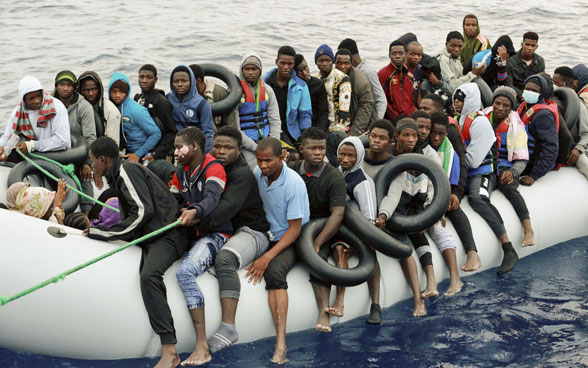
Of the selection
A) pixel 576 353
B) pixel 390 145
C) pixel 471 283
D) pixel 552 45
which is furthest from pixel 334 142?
pixel 552 45

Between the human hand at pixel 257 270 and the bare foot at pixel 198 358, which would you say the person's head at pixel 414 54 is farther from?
the bare foot at pixel 198 358

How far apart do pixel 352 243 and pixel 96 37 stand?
11.6 metres

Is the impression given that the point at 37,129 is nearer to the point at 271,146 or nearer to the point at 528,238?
the point at 271,146

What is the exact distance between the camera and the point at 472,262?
648 centimetres

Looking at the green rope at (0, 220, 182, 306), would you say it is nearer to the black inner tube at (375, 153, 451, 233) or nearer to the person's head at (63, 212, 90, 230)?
the person's head at (63, 212, 90, 230)

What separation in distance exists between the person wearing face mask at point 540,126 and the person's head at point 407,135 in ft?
6.09

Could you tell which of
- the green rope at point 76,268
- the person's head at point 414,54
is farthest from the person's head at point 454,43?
the green rope at point 76,268

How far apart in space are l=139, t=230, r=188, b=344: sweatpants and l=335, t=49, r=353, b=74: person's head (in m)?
3.38

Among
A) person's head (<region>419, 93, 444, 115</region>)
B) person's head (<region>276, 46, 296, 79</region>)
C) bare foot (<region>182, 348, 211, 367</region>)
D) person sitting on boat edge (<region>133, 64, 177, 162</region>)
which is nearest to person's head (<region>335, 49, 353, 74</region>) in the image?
person's head (<region>276, 46, 296, 79</region>)

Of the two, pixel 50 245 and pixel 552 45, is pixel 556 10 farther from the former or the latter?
pixel 50 245

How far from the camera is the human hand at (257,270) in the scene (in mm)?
5332

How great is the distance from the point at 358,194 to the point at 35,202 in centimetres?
254

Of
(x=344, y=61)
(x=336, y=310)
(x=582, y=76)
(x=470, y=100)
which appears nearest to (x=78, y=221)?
(x=336, y=310)

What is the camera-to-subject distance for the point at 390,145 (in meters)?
6.25
